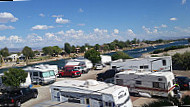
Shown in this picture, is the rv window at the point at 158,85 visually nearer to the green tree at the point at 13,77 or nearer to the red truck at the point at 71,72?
the green tree at the point at 13,77

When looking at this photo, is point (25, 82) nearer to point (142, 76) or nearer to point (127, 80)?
point (127, 80)

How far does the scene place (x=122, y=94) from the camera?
8469 millimetres

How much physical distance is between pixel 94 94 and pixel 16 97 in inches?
261

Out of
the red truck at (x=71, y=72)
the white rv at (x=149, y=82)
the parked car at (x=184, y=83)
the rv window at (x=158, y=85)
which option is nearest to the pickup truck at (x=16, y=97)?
the white rv at (x=149, y=82)

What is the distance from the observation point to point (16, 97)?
12109 mm

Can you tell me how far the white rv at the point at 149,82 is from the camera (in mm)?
11500

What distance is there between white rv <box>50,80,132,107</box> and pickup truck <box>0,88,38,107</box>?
3362mm

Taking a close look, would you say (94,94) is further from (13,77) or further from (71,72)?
(71,72)

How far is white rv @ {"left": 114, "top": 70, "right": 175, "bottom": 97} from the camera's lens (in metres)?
11.5

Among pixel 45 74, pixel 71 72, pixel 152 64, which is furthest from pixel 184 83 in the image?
pixel 71 72

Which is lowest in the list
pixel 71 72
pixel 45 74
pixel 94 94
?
pixel 71 72

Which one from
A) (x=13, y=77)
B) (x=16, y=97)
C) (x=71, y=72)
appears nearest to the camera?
(x=16, y=97)

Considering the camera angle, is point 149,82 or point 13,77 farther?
point 13,77

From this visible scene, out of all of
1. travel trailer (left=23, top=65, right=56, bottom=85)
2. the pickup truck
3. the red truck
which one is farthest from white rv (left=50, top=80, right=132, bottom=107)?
the red truck
